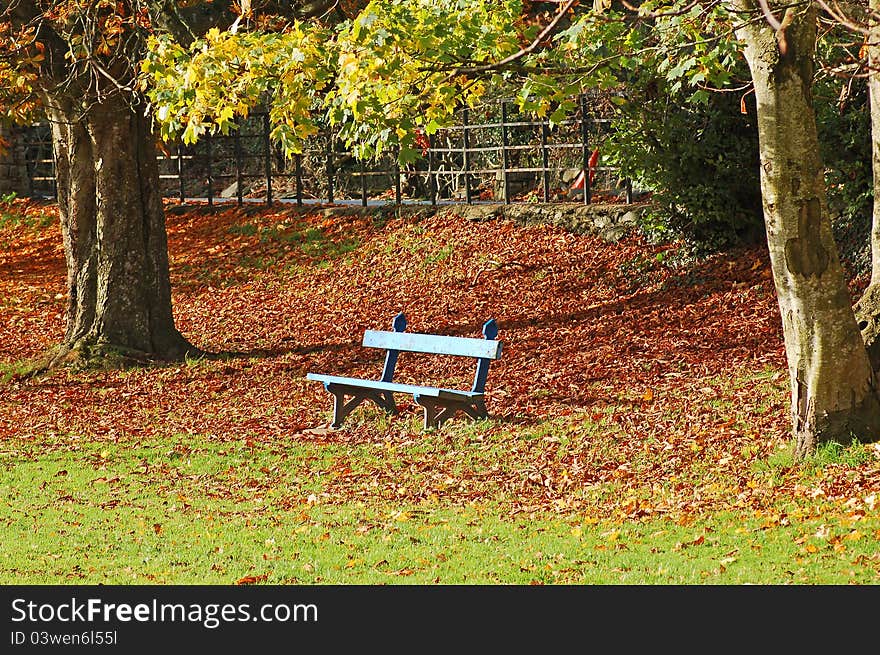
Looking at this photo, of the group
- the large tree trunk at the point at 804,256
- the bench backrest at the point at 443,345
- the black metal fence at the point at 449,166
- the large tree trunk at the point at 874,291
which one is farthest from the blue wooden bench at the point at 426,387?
the black metal fence at the point at 449,166

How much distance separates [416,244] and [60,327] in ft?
17.6

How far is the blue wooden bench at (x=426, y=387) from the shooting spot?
31.7 feet

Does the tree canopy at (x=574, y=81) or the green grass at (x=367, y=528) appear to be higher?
the tree canopy at (x=574, y=81)

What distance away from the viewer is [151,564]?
6.26m

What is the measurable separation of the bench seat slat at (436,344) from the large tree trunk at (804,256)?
2688mm

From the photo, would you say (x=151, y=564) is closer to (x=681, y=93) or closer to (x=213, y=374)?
(x=213, y=374)

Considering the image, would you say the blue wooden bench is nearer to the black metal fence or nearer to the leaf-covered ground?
the leaf-covered ground

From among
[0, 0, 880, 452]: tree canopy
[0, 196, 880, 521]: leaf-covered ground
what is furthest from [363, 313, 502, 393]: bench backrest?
[0, 0, 880, 452]: tree canopy

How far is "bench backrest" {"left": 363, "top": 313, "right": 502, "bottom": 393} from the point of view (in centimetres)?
959

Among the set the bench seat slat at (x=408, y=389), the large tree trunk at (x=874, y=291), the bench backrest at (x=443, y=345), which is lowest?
the bench seat slat at (x=408, y=389)

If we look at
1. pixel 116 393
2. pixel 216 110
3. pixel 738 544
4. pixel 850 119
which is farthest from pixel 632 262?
pixel 738 544

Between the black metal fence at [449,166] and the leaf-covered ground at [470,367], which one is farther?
the black metal fence at [449,166]

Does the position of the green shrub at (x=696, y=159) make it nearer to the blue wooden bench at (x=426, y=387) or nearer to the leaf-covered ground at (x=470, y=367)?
the leaf-covered ground at (x=470, y=367)

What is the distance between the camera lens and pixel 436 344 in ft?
33.2
